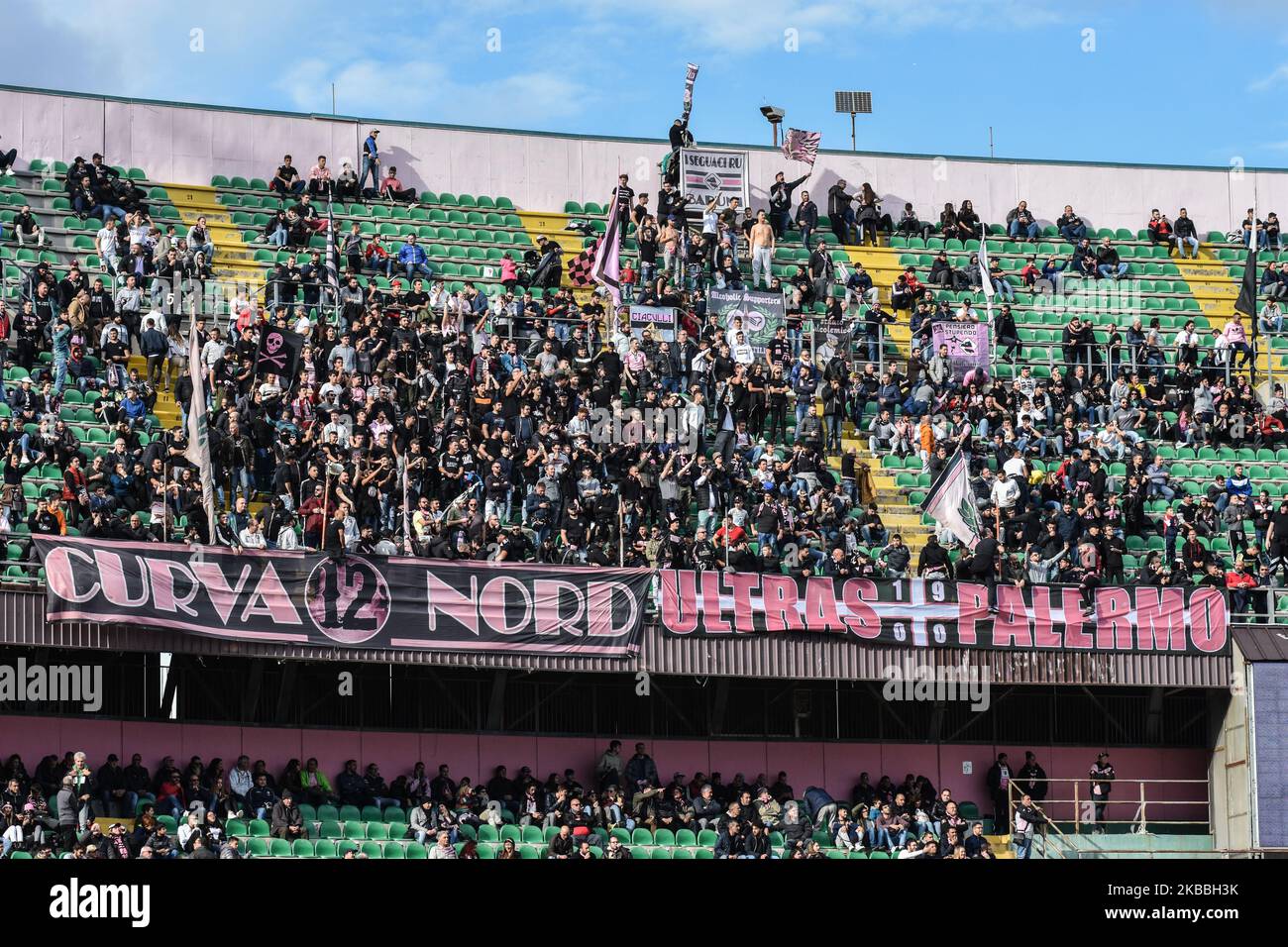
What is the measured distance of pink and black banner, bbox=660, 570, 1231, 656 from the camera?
108 ft

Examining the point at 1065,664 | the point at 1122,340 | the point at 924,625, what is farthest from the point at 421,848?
the point at 1122,340

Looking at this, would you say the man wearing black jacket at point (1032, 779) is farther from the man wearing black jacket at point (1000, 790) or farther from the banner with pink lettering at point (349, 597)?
the banner with pink lettering at point (349, 597)

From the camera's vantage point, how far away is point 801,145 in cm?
4638

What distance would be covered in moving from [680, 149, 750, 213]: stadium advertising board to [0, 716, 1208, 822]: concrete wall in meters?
14.4

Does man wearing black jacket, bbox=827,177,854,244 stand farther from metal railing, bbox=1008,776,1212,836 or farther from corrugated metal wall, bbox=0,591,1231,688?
metal railing, bbox=1008,776,1212,836

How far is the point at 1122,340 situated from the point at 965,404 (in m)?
5.35

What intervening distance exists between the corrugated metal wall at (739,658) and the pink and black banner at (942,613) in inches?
7.3

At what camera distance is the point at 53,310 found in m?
35.6

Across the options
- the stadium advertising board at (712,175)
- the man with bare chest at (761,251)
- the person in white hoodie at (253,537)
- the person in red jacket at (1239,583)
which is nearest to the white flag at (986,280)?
the man with bare chest at (761,251)

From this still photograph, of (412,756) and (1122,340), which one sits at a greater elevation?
(1122,340)

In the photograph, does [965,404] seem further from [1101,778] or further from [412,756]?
[412,756]

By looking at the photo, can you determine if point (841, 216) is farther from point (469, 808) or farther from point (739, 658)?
point (469, 808)

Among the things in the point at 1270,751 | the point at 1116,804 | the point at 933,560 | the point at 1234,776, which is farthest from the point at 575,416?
the point at 1270,751
